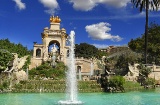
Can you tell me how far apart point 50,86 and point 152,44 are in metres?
26.0

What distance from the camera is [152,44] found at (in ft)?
151

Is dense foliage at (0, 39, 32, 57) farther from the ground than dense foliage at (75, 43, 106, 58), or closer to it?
closer to it

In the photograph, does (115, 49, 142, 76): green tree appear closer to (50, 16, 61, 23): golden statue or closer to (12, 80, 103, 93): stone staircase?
(12, 80, 103, 93): stone staircase

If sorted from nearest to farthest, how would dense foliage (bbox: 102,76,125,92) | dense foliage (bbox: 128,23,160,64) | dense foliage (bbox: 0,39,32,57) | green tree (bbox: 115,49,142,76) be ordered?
dense foliage (bbox: 102,76,125,92)
green tree (bbox: 115,49,142,76)
dense foliage (bbox: 128,23,160,64)
dense foliage (bbox: 0,39,32,57)

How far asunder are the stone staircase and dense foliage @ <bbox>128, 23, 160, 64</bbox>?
2200 centimetres

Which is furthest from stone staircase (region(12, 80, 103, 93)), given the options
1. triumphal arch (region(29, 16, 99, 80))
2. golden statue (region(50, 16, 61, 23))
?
golden statue (region(50, 16, 61, 23))

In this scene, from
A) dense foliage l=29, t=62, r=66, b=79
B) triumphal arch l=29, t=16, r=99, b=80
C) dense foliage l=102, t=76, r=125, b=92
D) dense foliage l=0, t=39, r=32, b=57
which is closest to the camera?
dense foliage l=102, t=76, r=125, b=92

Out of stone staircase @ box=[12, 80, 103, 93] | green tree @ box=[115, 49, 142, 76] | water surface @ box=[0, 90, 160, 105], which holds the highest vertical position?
green tree @ box=[115, 49, 142, 76]

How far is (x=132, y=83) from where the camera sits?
26312 millimetres

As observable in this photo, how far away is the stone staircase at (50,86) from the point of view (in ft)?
76.8

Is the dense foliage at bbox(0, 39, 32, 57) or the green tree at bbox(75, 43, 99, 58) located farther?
the green tree at bbox(75, 43, 99, 58)

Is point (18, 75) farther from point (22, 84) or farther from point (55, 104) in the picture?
point (55, 104)

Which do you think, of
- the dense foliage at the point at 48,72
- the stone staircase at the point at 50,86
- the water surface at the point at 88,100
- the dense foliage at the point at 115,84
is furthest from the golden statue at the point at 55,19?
the water surface at the point at 88,100

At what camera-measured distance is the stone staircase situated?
23.4 meters
